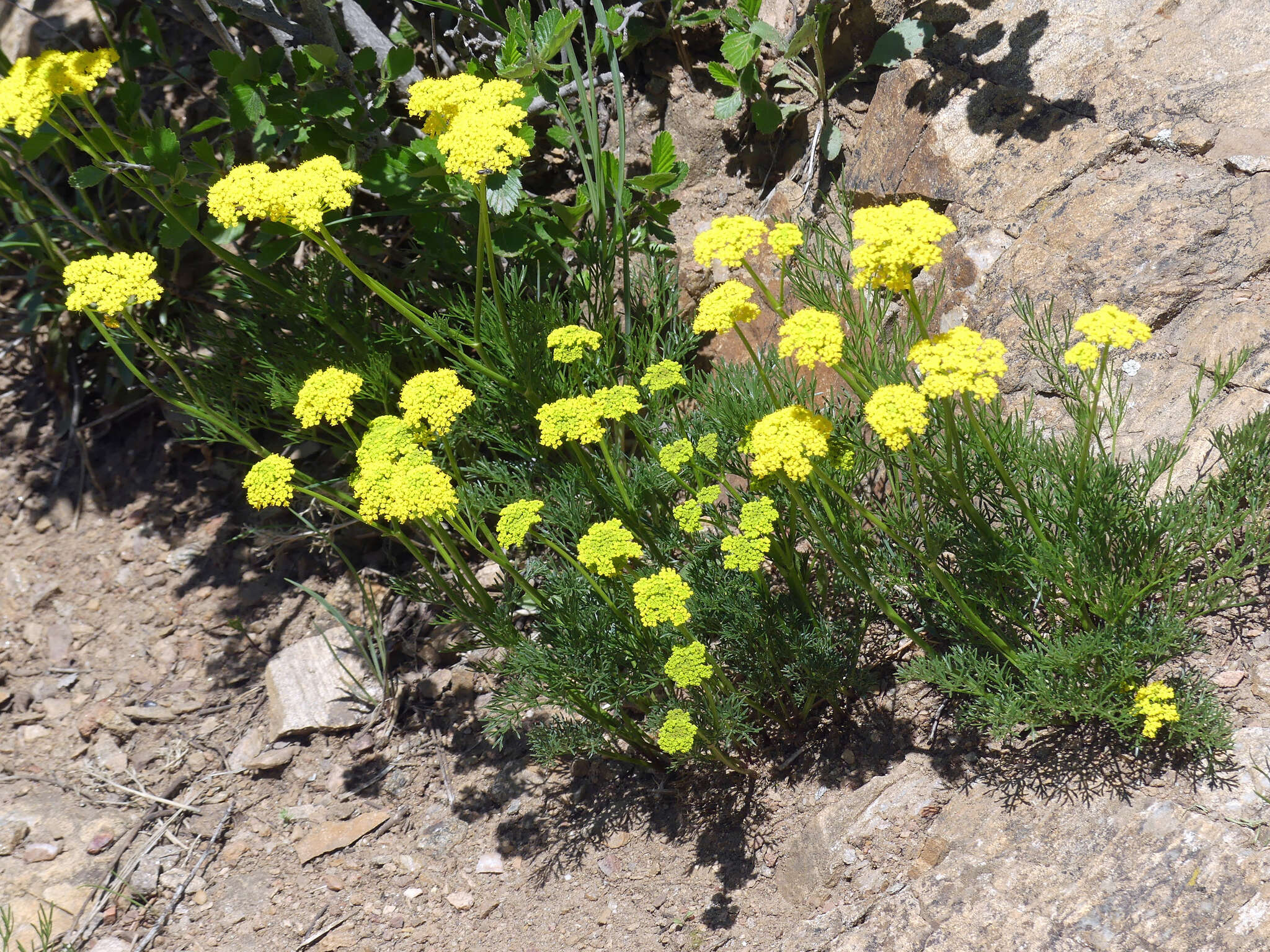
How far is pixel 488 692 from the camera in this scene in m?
3.76

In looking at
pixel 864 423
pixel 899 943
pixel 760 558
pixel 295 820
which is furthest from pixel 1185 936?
pixel 295 820

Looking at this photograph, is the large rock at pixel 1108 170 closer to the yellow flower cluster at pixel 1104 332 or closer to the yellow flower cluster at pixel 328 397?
the yellow flower cluster at pixel 1104 332

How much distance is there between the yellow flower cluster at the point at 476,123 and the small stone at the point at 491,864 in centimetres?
219

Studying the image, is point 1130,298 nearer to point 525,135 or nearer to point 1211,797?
point 1211,797

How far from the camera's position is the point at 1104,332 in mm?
2096

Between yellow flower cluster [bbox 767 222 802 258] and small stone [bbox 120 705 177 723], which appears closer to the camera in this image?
yellow flower cluster [bbox 767 222 802 258]

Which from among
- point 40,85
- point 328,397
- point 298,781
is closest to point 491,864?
point 298,781

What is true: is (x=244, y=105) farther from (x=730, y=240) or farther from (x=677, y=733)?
(x=677, y=733)

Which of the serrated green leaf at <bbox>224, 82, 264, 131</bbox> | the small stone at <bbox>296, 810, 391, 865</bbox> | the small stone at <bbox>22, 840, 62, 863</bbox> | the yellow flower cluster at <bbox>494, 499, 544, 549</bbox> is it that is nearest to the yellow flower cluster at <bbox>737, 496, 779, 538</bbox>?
the yellow flower cluster at <bbox>494, 499, 544, 549</bbox>

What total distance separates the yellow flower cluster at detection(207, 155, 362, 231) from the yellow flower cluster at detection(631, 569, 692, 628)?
4.38 ft

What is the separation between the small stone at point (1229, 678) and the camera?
2543mm

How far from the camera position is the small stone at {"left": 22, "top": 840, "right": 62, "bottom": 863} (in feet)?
11.7

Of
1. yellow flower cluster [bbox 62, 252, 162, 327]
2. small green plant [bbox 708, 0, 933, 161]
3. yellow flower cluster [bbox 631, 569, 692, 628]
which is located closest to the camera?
yellow flower cluster [bbox 631, 569, 692, 628]

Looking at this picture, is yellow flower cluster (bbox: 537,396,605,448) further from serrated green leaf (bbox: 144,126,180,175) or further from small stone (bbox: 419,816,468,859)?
serrated green leaf (bbox: 144,126,180,175)
